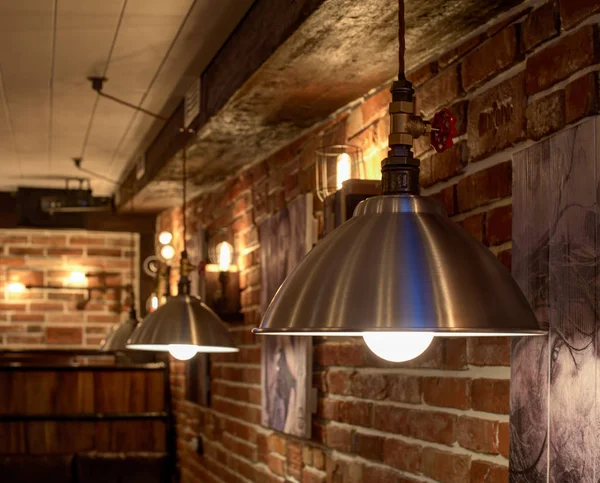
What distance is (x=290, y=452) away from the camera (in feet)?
10.5

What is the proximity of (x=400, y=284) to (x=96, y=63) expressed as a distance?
2.35 m

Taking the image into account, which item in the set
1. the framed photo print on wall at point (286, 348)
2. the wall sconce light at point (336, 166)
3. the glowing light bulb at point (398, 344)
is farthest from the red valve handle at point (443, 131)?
the framed photo print on wall at point (286, 348)

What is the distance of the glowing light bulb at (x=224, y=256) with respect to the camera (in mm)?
3904

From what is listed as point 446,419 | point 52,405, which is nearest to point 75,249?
point 52,405

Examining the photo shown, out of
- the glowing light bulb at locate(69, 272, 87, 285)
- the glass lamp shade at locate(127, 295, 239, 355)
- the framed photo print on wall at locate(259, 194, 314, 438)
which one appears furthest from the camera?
the glowing light bulb at locate(69, 272, 87, 285)

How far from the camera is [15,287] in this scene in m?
6.34

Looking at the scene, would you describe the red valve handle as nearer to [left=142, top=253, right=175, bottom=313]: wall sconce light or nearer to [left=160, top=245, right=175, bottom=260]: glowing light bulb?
[left=142, top=253, right=175, bottom=313]: wall sconce light

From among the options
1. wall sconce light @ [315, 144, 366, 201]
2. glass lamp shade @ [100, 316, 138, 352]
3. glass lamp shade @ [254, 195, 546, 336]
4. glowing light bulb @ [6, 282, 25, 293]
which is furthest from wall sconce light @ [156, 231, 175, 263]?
glass lamp shade @ [254, 195, 546, 336]

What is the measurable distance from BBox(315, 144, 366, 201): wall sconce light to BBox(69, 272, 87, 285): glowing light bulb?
423 cm

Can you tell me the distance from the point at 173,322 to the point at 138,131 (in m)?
1.87

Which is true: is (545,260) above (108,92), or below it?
below

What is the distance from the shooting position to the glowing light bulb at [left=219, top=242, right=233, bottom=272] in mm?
3904

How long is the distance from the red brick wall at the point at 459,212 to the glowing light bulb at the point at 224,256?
700 mm

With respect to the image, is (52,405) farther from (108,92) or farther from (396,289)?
(396,289)
